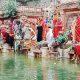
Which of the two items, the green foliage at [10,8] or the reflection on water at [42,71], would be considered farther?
the green foliage at [10,8]

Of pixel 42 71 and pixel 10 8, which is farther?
pixel 10 8

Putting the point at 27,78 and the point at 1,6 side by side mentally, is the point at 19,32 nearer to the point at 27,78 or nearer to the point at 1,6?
the point at 1,6

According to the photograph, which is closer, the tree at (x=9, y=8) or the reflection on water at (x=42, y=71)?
the reflection on water at (x=42, y=71)

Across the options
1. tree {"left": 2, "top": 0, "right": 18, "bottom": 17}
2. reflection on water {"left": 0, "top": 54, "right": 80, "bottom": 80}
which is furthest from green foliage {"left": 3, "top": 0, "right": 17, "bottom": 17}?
reflection on water {"left": 0, "top": 54, "right": 80, "bottom": 80}

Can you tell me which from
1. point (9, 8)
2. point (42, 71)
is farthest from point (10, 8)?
point (42, 71)

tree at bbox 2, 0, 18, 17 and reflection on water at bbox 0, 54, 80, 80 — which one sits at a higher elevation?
tree at bbox 2, 0, 18, 17

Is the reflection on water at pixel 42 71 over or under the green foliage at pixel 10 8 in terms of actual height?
under

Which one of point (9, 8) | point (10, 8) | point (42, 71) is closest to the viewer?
point (42, 71)

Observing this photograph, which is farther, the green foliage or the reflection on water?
the green foliage

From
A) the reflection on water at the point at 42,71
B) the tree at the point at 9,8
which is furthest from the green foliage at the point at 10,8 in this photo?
the reflection on water at the point at 42,71

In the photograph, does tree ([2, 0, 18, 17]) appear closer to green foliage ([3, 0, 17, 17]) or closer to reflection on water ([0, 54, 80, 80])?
green foliage ([3, 0, 17, 17])

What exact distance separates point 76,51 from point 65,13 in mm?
6425

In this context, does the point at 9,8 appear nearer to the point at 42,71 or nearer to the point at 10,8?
the point at 10,8

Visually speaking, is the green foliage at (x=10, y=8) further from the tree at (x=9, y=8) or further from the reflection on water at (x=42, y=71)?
the reflection on water at (x=42, y=71)
